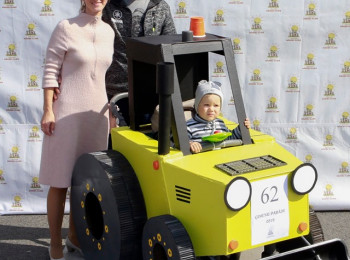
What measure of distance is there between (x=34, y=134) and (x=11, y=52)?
0.63m

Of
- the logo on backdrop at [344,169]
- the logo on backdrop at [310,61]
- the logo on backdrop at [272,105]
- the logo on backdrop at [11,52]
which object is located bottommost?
the logo on backdrop at [344,169]

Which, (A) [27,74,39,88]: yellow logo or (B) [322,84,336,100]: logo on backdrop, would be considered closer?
(A) [27,74,39,88]: yellow logo

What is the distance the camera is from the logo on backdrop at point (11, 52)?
15.2ft

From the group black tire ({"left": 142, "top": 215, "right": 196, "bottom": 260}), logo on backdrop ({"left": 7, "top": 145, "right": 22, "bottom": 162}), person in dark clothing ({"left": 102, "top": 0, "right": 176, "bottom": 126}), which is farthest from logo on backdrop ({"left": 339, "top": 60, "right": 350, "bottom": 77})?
logo on backdrop ({"left": 7, "top": 145, "right": 22, "bottom": 162})

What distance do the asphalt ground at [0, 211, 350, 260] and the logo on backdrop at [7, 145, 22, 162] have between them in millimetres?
425

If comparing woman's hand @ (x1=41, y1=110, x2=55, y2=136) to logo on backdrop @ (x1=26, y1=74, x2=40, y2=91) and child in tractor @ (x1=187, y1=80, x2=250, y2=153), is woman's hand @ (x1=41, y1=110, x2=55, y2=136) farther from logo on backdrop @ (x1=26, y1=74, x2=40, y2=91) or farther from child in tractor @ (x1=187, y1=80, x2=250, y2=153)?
logo on backdrop @ (x1=26, y1=74, x2=40, y2=91)

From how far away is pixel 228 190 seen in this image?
106 inches

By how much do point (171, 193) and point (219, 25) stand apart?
2.03 metres

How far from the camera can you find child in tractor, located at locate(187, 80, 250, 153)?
3203 millimetres

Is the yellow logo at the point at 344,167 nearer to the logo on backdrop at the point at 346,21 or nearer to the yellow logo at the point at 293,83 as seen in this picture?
the yellow logo at the point at 293,83

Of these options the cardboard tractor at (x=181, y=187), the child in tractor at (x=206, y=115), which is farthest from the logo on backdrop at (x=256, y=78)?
the child in tractor at (x=206, y=115)

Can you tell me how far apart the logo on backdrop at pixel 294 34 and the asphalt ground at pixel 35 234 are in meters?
1.33

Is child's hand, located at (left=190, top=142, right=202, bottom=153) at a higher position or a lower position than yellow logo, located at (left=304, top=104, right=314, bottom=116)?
higher

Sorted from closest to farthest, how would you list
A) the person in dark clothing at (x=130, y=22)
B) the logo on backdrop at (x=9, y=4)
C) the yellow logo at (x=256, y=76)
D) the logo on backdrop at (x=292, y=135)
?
the person in dark clothing at (x=130, y=22) → the logo on backdrop at (x=9, y=4) → the yellow logo at (x=256, y=76) → the logo on backdrop at (x=292, y=135)
